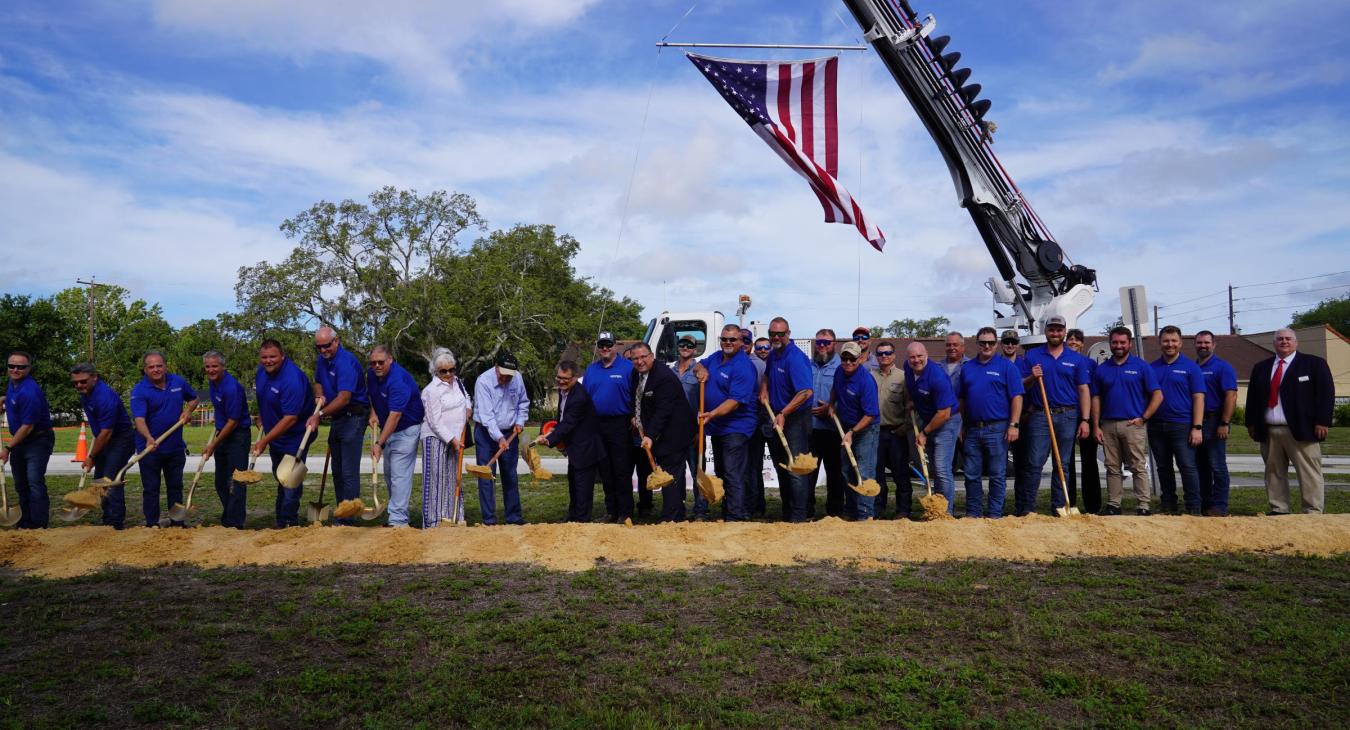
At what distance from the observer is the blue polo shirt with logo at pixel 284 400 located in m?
8.95

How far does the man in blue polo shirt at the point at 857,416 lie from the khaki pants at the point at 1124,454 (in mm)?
2409

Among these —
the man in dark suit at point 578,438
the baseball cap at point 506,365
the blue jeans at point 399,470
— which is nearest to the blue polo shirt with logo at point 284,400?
the blue jeans at point 399,470

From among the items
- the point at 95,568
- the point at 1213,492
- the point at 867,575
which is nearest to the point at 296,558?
the point at 95,568

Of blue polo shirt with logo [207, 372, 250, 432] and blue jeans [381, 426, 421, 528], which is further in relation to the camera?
blue polo shirt with logo [207, 372, 250, 432]

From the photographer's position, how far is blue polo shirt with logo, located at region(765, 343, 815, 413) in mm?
9209

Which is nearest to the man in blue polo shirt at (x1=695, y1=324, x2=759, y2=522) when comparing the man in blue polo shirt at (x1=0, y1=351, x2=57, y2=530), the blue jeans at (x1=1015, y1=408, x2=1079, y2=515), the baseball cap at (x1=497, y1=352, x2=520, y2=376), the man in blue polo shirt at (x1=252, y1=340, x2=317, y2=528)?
the baseball cap at (x1=497, y1=352, x2=520, y2=376)

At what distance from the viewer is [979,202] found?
527 inches

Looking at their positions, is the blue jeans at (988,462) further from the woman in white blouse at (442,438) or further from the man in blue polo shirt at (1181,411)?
the woman in white blouse at (442,438)

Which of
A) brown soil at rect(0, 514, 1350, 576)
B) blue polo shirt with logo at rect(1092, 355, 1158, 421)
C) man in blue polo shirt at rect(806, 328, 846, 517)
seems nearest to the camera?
brown soil at rect(0, 514, 1350, 576)

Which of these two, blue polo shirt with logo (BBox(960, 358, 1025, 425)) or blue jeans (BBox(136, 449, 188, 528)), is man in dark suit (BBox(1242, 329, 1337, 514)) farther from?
blue jeans (BBox(136, 449, 188, 528))

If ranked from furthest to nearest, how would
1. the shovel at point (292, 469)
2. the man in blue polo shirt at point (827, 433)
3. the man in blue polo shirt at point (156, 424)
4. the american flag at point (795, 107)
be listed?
the american flag at point (795, 107), the man in blue polo shirt at point (827, 433), the man in blue polo shirt at point (156, 424), the shovel at point (292, 469)

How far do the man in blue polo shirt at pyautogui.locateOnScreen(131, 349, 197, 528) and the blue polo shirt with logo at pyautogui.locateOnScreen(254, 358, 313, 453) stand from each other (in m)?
0.90

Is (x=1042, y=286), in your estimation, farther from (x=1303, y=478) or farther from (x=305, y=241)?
(x=305, y=241)

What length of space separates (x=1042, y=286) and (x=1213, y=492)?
5.24 metres
